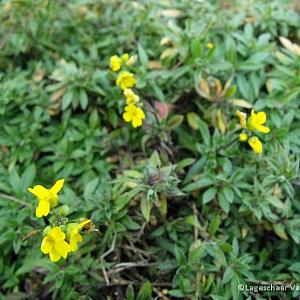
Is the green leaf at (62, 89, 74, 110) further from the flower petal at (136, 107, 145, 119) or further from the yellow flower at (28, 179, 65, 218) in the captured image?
the yellow flower at (28, 179, 65, 218)

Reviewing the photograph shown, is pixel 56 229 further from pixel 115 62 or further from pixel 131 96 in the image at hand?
pixel 115 62

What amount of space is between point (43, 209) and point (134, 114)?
0.63 metres

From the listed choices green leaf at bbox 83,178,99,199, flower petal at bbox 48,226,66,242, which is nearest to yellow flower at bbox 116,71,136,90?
green leaf at bbox 83,178,99,199

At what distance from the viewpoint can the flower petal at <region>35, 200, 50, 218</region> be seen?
1.46 m

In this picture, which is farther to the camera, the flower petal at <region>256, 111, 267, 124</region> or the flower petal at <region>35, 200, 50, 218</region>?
the flower petal at <region>256, 111, 267, 124</region>

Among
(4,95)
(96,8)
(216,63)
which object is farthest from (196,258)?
(96,8)

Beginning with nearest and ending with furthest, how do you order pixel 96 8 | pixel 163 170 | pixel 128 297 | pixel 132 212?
pixel 128 297, pixel 163 170, pixel 132 212, pixel 96 8

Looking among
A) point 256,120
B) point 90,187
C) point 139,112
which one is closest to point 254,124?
point 256,120

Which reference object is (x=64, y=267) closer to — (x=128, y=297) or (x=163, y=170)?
(x=128, y=297)

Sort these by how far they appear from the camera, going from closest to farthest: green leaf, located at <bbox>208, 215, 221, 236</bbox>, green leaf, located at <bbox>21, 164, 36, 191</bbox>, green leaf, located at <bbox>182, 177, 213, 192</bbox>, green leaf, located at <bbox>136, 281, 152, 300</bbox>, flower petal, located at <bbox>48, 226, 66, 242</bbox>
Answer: flower petal, located at <bbox>48, 226, 66, 242</bbox> < green leaf, located at <bbox>136, 281, 152, 300</bbox> < green leaf, located at <bbox>208, 215, 221, 236</bbox> < green leaf, located at <bbox>182, 177, 213, 192</bbox> < green leaf, located at <bbox>21, 164, 36, 191</bbox>

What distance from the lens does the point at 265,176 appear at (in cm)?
196

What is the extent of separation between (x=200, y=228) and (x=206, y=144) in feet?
1.31

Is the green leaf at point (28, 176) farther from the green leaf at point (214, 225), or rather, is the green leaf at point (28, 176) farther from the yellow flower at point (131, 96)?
the green leaf at point (214, 225)

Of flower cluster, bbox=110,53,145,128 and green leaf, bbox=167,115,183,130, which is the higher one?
flower cluster, bbox=110,53,145,128
